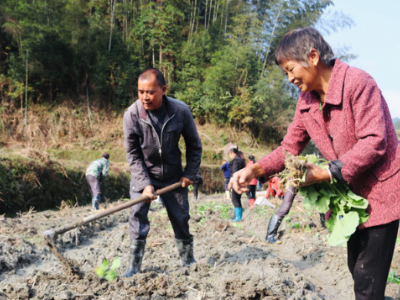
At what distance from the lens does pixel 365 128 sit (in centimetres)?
194

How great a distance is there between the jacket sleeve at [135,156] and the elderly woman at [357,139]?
1.80 metres

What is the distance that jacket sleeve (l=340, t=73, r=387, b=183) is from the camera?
1.90m

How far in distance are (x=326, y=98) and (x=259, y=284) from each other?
6.44 ft

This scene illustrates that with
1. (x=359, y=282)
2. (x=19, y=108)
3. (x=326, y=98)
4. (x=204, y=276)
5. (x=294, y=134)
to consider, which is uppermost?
(x=326, y=98)

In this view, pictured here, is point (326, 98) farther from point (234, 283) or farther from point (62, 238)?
point (62, 238)

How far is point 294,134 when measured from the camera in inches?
97.8

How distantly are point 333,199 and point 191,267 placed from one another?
7.29 feet

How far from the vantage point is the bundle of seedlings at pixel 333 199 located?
2055 mm

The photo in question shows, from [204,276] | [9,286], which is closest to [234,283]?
[204,276]

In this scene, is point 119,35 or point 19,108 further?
point 119,35

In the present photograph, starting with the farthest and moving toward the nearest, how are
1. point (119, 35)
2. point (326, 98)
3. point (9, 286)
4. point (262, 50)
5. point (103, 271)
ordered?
point (262, 50) → point (119, 35) → point (103, 271) → point (9, 286) → point (326, 98)

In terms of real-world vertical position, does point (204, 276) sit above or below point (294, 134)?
below

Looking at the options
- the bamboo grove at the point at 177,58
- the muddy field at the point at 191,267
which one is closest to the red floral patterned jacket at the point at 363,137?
the muddy field at the point at 191,267

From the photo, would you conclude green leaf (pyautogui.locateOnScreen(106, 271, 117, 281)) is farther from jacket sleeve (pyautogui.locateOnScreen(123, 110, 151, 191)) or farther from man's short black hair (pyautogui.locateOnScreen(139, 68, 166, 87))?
man's short black hair (pyautogui.locateOnScreen(139, 68, 166, 87))
